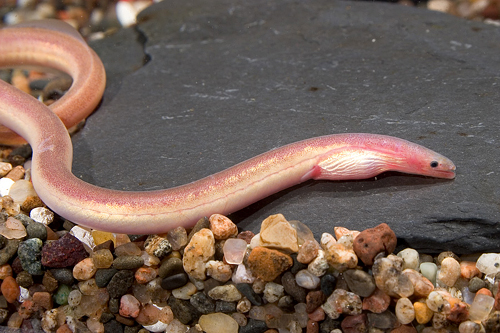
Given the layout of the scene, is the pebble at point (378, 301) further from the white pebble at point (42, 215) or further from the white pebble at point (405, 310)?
the white pebble at point (42, 215)

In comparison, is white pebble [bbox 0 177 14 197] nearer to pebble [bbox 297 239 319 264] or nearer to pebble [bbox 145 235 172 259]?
pebble [bbox 145 235 172 259]

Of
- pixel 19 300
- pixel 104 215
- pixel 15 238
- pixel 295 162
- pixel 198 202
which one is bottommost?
pixel 19 300

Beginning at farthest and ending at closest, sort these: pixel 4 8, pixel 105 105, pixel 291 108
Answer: pixel 4 8 < pixel 105 105 < pixel 291 108

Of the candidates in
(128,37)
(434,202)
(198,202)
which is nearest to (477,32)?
(434,202)

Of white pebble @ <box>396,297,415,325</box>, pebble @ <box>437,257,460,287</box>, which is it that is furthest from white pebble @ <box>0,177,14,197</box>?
pebble @ <box>437,257,460,287</box>

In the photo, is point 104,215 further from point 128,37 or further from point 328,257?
point 128,37

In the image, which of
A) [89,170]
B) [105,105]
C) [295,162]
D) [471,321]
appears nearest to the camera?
[471,321]

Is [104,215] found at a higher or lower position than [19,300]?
higher
